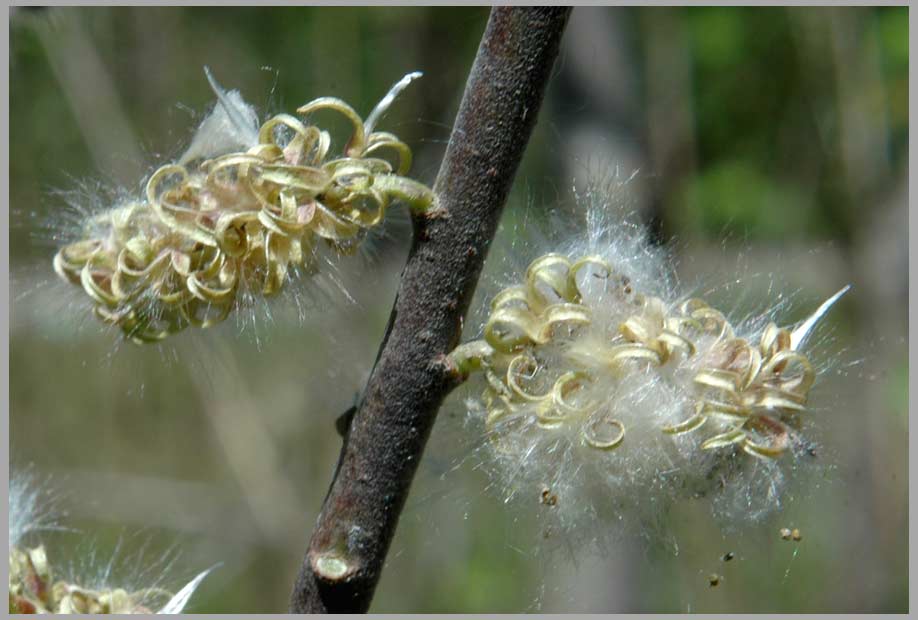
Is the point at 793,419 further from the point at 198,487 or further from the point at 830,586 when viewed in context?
the point at 198,487

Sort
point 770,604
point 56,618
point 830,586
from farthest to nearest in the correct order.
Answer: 1. point 830,586
2. point 770,604
3. point 56,618

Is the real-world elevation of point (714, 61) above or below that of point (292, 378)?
above

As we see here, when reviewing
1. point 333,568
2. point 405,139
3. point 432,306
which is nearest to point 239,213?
point 432,306

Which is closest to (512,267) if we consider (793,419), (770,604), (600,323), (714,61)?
(600,323)

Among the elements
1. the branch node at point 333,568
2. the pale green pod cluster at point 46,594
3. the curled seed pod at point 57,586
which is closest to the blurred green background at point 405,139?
the curled seed pod at point 57,586

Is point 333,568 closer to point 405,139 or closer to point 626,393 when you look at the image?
point 626,393

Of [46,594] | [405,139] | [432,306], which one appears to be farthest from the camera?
[405,139]

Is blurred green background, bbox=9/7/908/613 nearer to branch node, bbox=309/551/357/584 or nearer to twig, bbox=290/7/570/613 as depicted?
twig, bbox=290/7/570/613
